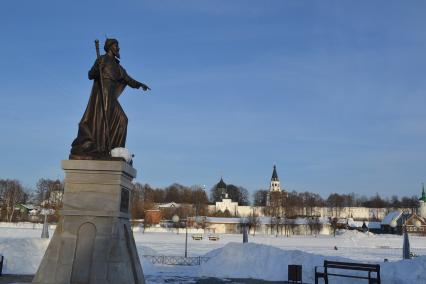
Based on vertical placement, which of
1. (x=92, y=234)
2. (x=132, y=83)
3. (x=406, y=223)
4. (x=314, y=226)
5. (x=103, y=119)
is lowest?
(x=314, y=226)

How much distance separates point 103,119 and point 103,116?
7 cm

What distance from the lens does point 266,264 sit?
66.4 feet

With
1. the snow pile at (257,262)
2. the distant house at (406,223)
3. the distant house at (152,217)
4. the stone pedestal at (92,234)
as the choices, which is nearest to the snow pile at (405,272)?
the snow pile at (257,262)

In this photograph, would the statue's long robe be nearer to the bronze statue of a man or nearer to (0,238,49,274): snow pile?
the bronze statue of a man

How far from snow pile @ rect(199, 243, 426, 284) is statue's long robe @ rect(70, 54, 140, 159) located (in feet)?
37.3

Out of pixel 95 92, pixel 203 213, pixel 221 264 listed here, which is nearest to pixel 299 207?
pixel 203 213

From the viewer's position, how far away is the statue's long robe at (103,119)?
9.84m

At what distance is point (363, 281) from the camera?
17094mm

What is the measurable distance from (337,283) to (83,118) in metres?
11.8

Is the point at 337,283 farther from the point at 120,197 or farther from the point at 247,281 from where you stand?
the point at 120,197

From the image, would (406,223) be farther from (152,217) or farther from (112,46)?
(112,46)

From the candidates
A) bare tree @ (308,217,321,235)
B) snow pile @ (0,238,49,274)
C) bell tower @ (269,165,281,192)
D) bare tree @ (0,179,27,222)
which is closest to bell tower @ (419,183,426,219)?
bare tree @ (308,217,321,235)

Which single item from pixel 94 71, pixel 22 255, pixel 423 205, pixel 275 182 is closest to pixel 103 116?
pixel 94 71

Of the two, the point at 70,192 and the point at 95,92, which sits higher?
the point at 95,92
